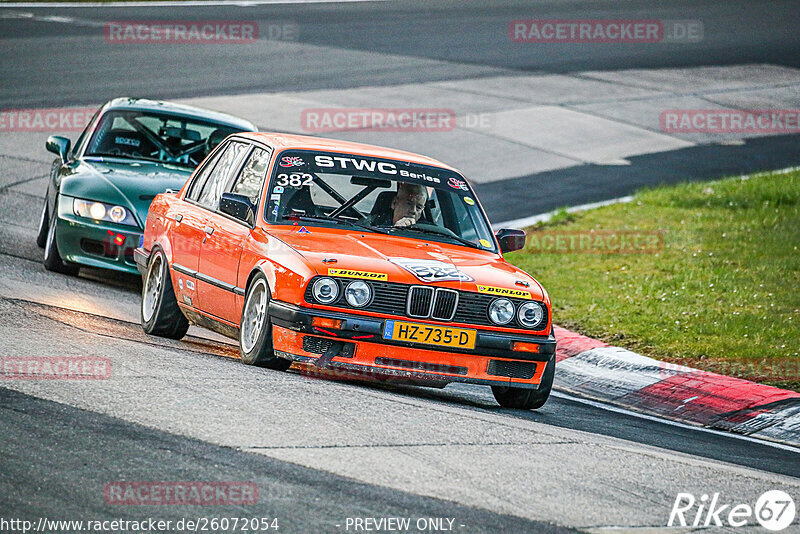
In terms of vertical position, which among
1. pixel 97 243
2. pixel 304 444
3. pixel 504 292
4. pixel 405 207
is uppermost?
pixel 405 207

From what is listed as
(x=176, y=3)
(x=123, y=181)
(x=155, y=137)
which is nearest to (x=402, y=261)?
(x=123, y=181)

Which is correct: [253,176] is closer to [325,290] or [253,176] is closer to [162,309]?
[162,309]

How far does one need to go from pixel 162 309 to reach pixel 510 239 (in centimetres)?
252

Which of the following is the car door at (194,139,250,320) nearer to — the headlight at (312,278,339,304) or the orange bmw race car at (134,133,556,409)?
the orange bmw race car at (134,133,556,409)

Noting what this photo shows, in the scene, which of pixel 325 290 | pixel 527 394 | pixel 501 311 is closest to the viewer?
pixel 325 290

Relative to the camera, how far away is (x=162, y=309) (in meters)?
9.09

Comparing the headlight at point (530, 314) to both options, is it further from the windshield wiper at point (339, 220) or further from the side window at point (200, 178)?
the side window at point (200, 178)

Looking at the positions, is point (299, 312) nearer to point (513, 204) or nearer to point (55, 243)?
point (55, 243)

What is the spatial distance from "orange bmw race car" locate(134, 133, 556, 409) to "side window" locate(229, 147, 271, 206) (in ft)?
0.06

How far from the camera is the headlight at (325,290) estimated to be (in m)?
7.38

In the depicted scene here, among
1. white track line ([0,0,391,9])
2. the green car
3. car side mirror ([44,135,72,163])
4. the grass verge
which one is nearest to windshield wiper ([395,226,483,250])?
the grass verge

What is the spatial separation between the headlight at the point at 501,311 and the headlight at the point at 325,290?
945 millimetres

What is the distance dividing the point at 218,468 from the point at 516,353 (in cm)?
270

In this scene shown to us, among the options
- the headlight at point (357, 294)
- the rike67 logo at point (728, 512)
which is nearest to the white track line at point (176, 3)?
the headlight at point (357, 294)
